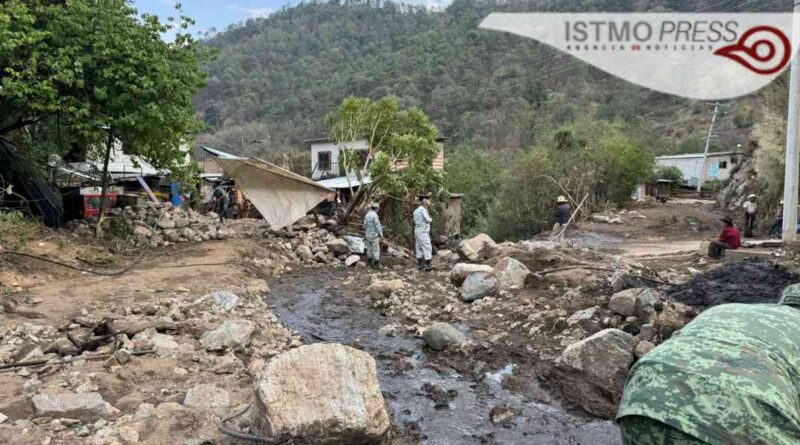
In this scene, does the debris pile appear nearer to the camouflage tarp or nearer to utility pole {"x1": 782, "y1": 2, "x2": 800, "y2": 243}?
the camouflage tarp

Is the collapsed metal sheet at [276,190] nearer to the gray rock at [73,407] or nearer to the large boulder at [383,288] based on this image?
the large boulder at [383,288]

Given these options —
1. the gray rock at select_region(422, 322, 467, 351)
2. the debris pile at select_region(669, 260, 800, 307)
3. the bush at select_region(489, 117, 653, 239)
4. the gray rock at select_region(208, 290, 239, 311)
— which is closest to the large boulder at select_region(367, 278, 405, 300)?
the gray rock at select_region(208, 290, 239, 311)

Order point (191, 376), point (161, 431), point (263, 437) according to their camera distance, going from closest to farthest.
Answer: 1. point (263, 437)
2. point (161, 431)
3. point (191, 376)

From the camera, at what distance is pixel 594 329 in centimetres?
605

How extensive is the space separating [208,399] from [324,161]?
23341 mm

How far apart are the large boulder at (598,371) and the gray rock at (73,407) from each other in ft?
12.5

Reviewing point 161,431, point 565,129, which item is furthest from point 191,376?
point 565,129

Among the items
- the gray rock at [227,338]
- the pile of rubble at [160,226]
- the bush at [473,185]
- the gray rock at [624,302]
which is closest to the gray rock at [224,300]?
the gray rock at [227,338]

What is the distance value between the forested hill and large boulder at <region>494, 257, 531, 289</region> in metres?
25.6

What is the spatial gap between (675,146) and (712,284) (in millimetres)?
38518

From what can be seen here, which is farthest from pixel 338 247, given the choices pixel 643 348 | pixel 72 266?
pixel 643 348

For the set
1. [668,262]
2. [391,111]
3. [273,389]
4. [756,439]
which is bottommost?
[668,262]

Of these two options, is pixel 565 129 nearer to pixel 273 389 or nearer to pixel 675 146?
pixel 273 389

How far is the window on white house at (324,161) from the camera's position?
2662 cm
